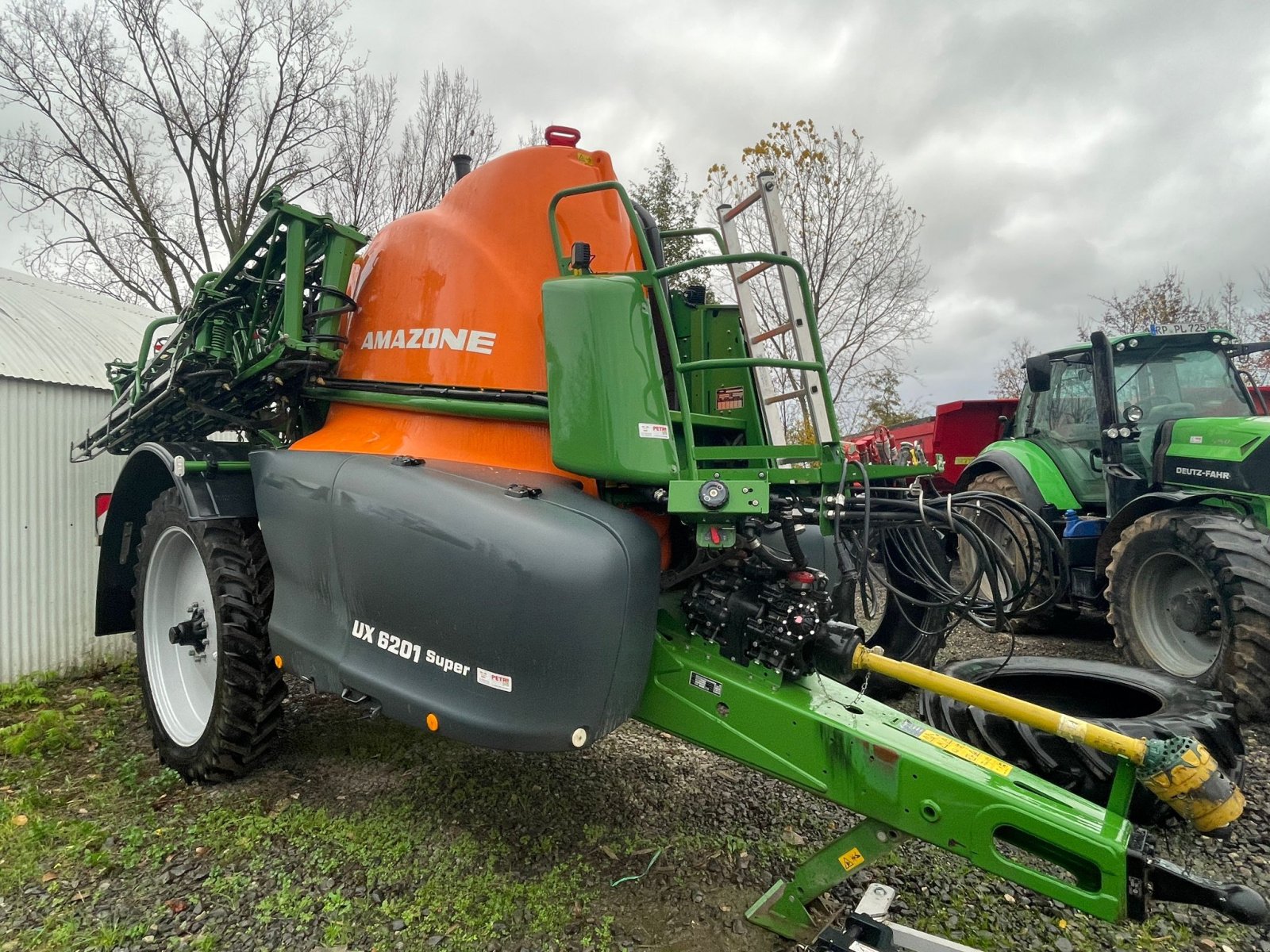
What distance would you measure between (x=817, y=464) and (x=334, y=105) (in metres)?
16.1

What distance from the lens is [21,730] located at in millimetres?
4051

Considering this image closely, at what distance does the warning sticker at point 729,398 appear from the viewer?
11.0ft

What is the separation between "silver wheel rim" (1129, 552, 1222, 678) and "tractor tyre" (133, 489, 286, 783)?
4966 millimetres

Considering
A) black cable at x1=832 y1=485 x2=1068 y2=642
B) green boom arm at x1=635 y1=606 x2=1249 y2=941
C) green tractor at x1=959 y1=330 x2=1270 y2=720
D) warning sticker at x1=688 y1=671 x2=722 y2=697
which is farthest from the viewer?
green tractor at x1=959 y1=330 x2=1270 y2=720

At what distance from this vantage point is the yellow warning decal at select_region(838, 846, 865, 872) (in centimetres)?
217

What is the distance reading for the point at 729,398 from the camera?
338 centimetres

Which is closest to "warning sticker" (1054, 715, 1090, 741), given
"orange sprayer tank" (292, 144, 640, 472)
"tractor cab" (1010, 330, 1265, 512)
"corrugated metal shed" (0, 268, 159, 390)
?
"orange sprayer tank" (292, 144, 640, 472)

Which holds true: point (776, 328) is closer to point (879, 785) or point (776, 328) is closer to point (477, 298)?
point (477, 298)

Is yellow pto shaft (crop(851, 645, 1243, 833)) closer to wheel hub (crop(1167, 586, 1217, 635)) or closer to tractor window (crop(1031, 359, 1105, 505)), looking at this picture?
wheel hub (crop(1167, 586, 1217, 635))

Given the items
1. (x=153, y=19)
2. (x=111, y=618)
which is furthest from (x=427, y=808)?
(x=153, y=19)

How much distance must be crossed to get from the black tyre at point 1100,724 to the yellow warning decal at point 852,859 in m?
0.95

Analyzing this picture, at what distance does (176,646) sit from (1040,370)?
6.00m

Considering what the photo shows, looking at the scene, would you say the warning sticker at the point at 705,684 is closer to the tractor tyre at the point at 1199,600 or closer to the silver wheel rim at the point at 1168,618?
the tractor tyre at the point at 1199,600

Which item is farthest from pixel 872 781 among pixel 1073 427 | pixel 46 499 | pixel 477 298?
pixel 46 499
